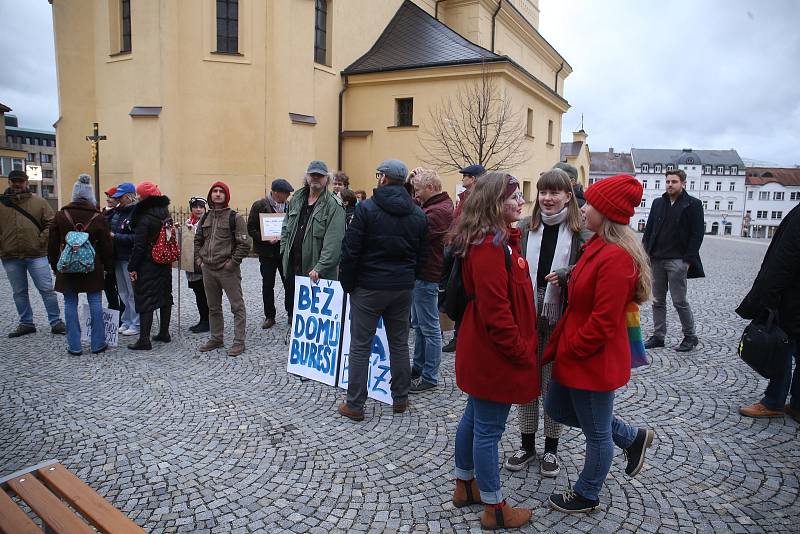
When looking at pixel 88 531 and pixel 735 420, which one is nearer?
pixel 88 531

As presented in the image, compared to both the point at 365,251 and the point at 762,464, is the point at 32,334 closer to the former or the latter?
the point at 365,251

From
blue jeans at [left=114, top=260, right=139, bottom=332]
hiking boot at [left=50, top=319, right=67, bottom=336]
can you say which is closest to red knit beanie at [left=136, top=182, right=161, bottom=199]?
blue jeans at [left=114, top=260, right=139, bottom=332]

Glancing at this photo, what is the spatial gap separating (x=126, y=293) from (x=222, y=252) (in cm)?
202

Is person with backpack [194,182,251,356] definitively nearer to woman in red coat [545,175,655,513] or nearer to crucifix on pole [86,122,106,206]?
woman in red coat [545,175,655,513]

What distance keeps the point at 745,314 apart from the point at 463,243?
10.4 feet

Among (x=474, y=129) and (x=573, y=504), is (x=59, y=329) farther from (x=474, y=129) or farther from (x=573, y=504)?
(x=474, y=129)

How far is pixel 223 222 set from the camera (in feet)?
20.8

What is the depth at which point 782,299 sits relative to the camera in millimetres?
4355

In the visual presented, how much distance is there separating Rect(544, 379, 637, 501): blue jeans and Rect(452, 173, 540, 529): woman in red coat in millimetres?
315

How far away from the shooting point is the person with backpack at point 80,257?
604 centimetres

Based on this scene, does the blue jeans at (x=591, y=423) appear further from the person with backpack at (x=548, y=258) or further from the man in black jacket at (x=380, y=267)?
the man in black jacket at (x=380, y=267)

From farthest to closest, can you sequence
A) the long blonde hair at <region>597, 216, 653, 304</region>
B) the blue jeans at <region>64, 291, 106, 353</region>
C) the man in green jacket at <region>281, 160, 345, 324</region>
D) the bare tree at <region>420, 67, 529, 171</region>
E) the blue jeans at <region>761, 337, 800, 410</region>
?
the bare tree at <region>420, 67, 529, 171</region>, the blue jeans at <region>64, 291, 106, 353</region>, the man in green jacket at <region>281, 160, 345, 324</region>, the blue jeans at <region>761, 337, 800, 410</region>, the long blonde hair at <region>597, 216, 653, 304</region>

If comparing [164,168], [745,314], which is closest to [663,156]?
[164,168]

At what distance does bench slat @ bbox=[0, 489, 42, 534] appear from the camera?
7.25 ft
